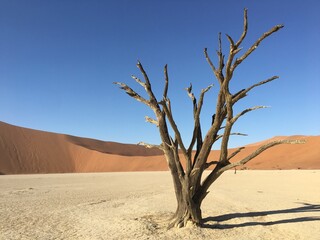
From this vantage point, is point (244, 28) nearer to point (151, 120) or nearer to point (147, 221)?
point (151, 120)

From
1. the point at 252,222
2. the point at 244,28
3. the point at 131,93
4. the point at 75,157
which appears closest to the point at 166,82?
the point at 131,93

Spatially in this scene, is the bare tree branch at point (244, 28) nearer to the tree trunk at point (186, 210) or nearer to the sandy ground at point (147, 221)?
the tree trunk at point (186, 210)

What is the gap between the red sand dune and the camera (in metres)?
50.9

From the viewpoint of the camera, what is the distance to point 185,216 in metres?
8.51

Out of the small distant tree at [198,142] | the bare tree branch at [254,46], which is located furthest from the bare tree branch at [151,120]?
the bare tree branch at [254,46]

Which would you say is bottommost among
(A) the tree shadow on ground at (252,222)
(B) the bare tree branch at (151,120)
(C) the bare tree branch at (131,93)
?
(A) the tree shadow on ground at (252,222)

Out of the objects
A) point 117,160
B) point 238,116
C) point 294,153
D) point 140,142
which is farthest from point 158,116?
point 117,160

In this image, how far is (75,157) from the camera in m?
72.8

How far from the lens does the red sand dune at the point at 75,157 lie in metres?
50.9

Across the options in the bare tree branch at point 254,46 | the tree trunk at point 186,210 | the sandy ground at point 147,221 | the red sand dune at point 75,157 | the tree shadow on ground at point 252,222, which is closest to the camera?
the bare tree branch at point 254,46

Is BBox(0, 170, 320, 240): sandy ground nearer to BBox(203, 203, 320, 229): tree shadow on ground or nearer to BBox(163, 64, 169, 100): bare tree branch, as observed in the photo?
BBox(203, 203, 320, 229): tree shadow on ground

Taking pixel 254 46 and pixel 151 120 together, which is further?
pixel 151 120

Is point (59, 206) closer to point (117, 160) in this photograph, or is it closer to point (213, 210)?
point (213, 210)

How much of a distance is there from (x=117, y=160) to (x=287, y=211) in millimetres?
60033
